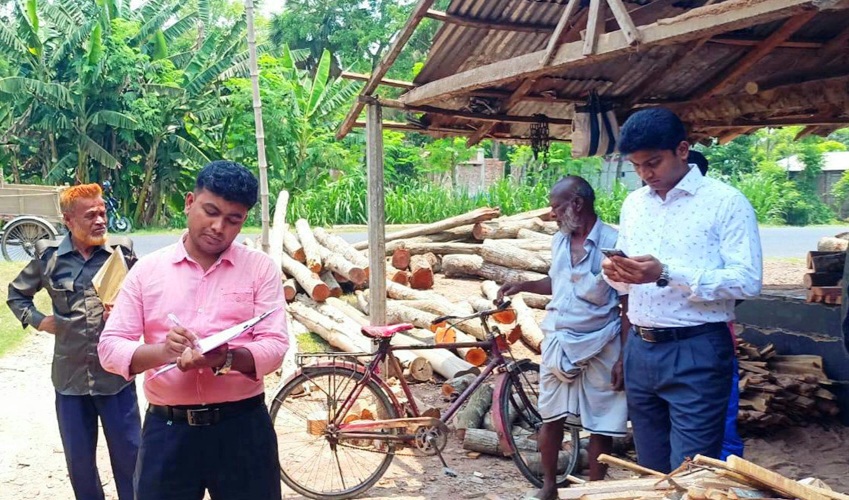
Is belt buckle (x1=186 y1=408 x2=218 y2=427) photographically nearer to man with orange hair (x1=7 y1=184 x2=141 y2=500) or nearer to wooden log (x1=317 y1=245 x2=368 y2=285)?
man with orange hair (x1=7 y1=184 x2=141 y2=500)

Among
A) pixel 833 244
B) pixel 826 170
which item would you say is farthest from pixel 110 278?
pixel 826 170

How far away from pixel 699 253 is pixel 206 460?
2.03 m

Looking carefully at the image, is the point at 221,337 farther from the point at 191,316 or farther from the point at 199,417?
the point at 199,417

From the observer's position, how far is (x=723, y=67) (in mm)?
6543

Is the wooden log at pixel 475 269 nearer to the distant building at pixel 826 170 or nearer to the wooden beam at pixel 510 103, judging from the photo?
the wooden beam at pixel 510 103

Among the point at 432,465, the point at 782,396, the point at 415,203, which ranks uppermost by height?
the point at 415,203

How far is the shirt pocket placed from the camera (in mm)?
2736

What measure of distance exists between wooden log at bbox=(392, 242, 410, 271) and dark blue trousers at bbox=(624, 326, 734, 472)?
791cm

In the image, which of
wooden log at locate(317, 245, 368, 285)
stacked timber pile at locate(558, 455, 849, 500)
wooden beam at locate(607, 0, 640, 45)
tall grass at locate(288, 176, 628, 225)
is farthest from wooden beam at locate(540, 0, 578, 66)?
tall grass at locate(288, 176, 628, 225)

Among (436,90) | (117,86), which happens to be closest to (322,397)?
(436,90)

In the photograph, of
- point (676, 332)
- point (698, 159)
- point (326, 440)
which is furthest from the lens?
point (326, 440)

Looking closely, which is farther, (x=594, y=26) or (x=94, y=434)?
(x=594, y=26)

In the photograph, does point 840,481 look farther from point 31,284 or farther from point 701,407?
point 31,284

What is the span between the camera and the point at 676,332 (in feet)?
10.6
